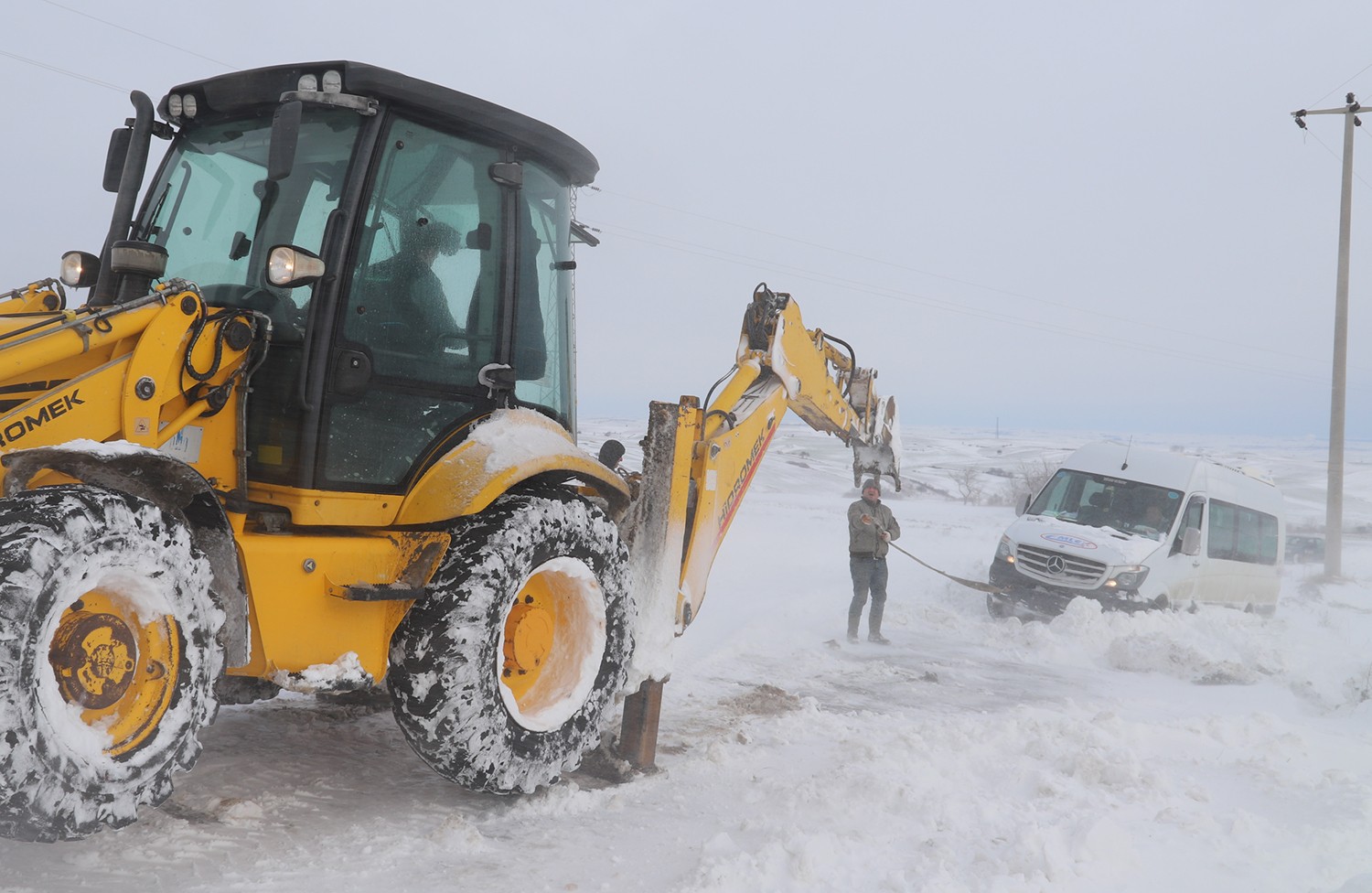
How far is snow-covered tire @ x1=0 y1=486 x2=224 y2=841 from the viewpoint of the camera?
233cm

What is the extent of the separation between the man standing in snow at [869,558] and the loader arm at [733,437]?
4.87 ft

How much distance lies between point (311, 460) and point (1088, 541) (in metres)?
8.87

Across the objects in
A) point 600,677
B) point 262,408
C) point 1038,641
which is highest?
point 262,408

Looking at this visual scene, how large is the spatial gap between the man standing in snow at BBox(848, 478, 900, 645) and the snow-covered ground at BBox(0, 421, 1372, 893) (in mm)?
1013

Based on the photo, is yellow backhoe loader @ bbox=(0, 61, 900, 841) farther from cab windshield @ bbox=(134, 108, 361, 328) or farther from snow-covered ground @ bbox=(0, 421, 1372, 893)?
snow-covered ground @ bbox=(0, 421, 1372, 893)

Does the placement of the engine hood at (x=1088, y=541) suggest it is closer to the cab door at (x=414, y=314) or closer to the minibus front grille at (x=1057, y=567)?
the minibus front grille at (x=1057, y=567)

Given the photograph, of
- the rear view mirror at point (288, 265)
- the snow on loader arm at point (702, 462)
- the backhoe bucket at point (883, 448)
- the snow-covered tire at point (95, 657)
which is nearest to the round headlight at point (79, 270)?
the rear view mirror at point (288, 265)

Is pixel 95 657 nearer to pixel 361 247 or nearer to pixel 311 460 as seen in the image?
pixel 311 460

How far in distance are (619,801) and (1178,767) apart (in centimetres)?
290

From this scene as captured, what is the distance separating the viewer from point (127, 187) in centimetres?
370

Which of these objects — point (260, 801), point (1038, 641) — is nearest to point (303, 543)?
Answer: point (260, 801)

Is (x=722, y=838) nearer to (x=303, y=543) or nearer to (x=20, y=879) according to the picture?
(x=303, y=543)

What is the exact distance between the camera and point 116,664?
2631 mm

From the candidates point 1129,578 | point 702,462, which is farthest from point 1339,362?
point 702,462
